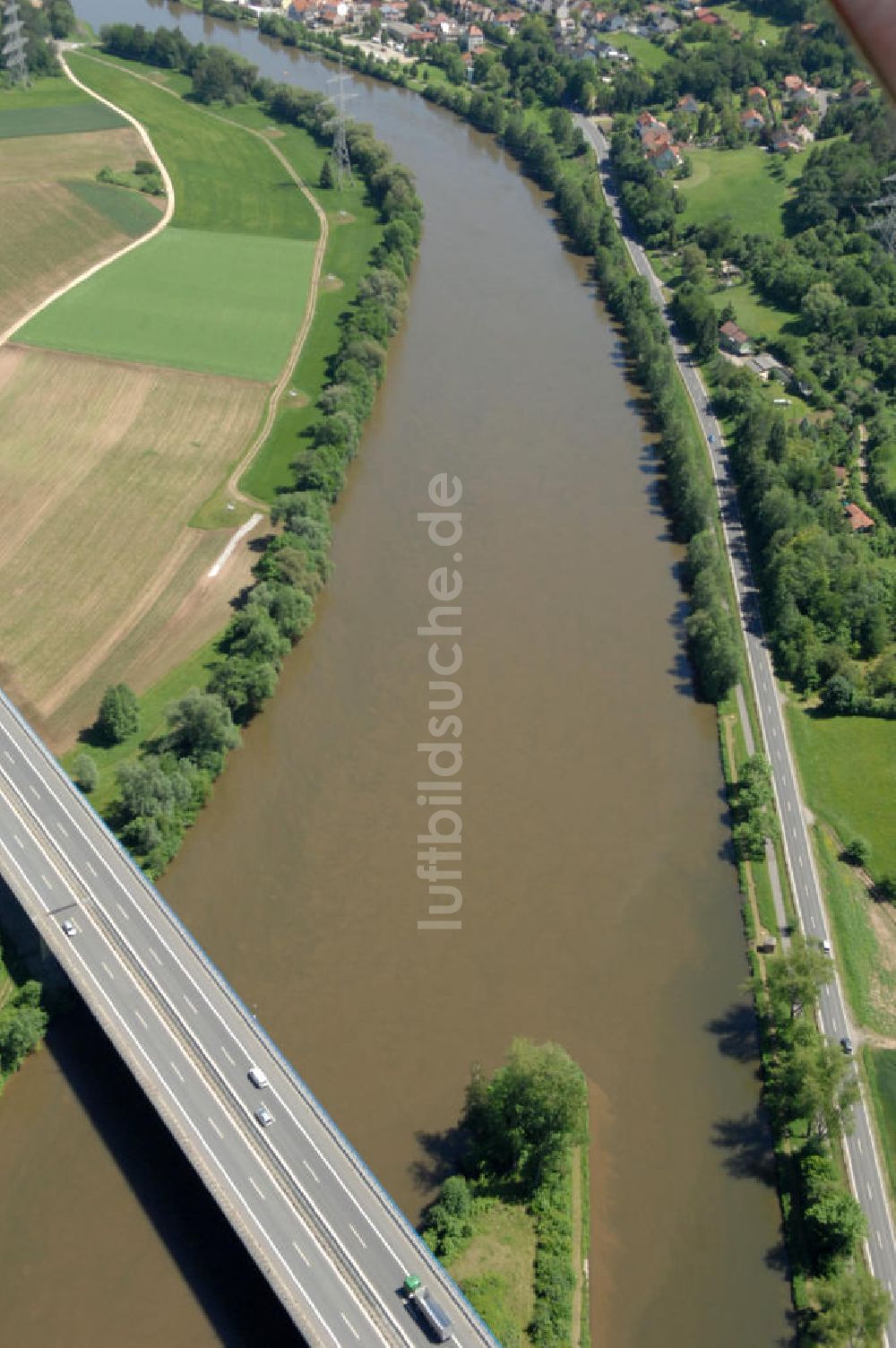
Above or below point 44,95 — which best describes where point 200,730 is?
below

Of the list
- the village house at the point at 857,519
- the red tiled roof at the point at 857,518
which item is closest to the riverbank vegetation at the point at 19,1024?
the village house at the point at 857,519

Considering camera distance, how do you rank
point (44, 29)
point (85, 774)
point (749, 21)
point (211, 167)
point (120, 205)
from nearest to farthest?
point (85, 774), point (120, 205), point (211, 167), point (44, 29), point (749, 21)

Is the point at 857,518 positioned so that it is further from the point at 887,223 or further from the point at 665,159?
the point at 665,159

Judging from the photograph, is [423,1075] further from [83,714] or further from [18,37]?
[18,37]

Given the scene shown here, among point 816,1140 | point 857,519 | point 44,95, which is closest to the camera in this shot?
point 816,1140

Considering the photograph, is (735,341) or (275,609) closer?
(275,609)

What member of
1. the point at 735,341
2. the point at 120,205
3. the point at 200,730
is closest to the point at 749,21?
the point at 735,341

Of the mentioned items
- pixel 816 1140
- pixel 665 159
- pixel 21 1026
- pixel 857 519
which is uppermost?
pixel 665 159

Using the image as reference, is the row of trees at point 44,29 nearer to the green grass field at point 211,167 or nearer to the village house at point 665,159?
the green grass field at point 211,167
